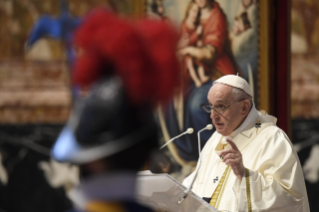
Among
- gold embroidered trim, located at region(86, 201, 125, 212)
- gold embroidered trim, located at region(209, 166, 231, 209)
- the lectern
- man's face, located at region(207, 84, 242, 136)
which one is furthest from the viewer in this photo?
man's face, located at region(207, 84, 242, 136)

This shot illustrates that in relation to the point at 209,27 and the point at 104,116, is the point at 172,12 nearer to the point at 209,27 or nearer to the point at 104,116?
the point at 209,27

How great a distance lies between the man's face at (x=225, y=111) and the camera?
3.81 m

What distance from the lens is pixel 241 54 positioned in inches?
226

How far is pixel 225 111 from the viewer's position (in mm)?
3799

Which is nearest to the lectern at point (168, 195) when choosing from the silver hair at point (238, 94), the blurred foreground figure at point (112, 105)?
the silver hair at point (238, 94)

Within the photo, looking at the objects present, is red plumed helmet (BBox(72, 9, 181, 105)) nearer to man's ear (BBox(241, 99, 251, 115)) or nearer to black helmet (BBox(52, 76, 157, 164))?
black helmet (BBox(52, 76, 157, 164))

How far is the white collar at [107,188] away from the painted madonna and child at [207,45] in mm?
4495

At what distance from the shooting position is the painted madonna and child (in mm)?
5711

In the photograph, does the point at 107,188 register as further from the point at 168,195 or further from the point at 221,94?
the point at 221,94

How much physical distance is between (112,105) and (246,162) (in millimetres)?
2629

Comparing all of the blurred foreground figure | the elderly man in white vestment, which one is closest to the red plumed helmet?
the blurred foreground figure

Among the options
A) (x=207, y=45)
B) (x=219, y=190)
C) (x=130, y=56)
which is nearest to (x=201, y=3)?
(x=207, y=45)

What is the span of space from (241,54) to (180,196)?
304 cm

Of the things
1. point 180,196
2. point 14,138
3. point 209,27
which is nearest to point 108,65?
point 180,196
